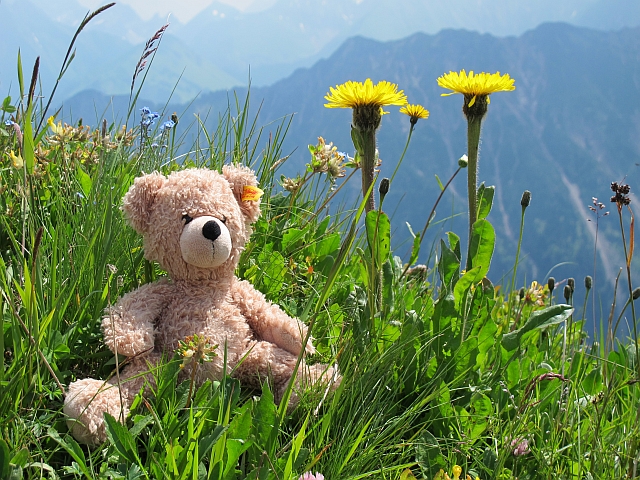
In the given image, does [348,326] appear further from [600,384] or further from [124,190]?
[124,190]

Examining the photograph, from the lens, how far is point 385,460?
1357 mm

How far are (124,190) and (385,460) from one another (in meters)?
1.31

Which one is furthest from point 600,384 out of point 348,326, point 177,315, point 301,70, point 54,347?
point 301,70

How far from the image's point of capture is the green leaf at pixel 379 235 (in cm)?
165

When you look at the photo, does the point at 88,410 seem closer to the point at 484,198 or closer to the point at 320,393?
the point at 320,393

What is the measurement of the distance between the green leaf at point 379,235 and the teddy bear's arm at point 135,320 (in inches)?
23.1

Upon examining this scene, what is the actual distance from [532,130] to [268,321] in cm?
11274

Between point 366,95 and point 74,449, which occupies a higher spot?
point 366,95

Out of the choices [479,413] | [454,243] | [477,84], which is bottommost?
[479,413]

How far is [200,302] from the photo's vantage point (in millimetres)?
1556

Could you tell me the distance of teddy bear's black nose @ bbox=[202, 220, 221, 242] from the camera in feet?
4.92

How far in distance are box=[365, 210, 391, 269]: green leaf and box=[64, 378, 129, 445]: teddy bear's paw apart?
79cm

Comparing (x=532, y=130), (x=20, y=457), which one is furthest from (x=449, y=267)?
(x=532, y=130)

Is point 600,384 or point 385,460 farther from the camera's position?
point 600,384
